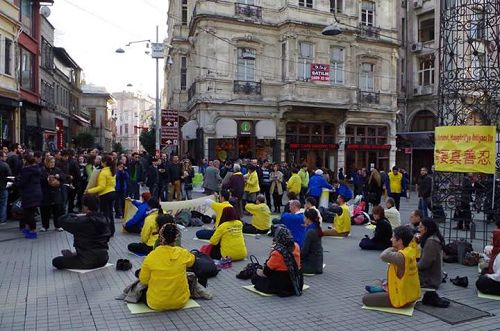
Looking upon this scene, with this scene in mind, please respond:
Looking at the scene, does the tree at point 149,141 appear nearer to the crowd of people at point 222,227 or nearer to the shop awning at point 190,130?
the shop awning at point 190,130

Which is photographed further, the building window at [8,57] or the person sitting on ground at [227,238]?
the building window at [8,57]

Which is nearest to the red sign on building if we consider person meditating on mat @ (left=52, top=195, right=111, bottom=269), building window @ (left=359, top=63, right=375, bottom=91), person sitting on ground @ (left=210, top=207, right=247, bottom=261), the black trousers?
the black trousers

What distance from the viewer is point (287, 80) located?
2781 centimetres

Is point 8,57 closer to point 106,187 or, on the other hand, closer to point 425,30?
point 106,187

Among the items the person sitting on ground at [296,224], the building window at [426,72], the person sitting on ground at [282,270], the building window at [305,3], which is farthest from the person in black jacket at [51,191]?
the building window at [426,72]

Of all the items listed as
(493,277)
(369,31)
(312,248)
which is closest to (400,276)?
(493,277)

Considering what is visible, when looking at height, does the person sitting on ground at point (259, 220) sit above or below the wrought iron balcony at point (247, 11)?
Result: below

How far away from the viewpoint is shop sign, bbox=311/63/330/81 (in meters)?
28.0

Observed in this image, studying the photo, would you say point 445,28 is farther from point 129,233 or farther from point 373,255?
point 129,233

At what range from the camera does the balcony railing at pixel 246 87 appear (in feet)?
90.0

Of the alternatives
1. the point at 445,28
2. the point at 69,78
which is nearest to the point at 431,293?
the point at 445,28

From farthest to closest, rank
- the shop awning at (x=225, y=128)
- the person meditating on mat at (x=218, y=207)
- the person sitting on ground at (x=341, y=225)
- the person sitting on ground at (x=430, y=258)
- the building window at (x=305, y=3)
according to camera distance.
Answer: the building window at (x=305, y=3) < the shop awning at (x=225, y=128) < the person sitting on ground at (x=341, y=225) < the person meditating on mat at (x=218, y=207) < the person sitting on ground at (x=430, y=258)

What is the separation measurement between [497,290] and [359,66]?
2542cm

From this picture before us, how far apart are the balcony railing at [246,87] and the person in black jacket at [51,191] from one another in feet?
53.8
